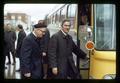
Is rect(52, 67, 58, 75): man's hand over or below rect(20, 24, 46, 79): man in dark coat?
below

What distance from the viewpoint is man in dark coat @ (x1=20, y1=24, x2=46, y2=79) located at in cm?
472

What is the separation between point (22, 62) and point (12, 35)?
0.42m

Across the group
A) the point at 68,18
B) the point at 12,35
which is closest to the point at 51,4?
the point at 68,18

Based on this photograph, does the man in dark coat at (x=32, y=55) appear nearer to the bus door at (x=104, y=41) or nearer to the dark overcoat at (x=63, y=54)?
the dark overcoat at (x=63, y=54)

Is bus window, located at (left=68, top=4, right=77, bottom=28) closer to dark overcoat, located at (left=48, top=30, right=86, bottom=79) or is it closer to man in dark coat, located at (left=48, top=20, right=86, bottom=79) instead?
man in dark coat, located at (left=48, top=20, right=86, bottom=79)

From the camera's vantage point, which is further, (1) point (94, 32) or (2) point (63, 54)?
(2) point (63, 54)

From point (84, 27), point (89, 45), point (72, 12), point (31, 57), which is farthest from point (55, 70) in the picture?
point (72, 12)

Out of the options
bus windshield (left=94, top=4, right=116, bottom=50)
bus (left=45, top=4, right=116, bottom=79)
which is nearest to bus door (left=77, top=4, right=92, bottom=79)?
bus (left=45, top=4, right=116, bottom=79)

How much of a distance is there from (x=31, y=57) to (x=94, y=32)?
985 millimetres

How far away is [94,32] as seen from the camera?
185 inches

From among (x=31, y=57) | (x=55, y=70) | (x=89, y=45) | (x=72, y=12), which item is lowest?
(x=55, y=70)

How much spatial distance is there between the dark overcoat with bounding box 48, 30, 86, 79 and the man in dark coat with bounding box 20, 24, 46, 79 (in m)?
0.17

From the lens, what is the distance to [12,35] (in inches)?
185

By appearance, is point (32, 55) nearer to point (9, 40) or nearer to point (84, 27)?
point (9, 40)
